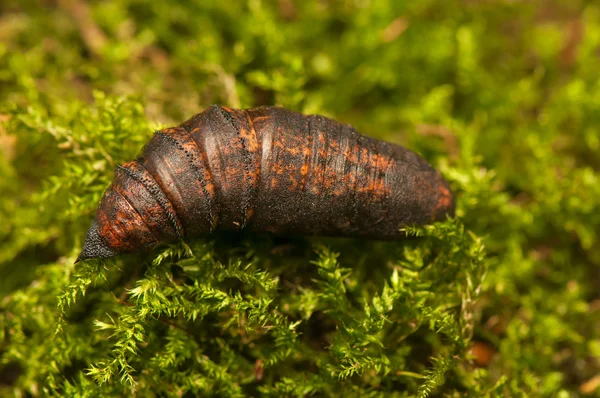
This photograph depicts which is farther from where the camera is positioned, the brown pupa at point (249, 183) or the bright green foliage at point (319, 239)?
the bright green foliage at point (319, 239)

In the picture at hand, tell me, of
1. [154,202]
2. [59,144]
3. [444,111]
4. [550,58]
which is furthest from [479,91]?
[59,144]

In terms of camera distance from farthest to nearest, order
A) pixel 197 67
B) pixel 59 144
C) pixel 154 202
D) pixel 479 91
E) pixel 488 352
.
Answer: pixel 479 91, pixel 197 67, pixel 488 352, pixel 59 144, pixel 154 202

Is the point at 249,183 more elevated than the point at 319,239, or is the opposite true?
the point at 249,183

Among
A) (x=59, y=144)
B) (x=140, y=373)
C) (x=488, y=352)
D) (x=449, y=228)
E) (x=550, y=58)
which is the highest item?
(x=550, y=58)

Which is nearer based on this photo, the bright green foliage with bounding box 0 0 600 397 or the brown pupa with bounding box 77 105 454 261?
the brown pupa with bounding box 77 105 454 261

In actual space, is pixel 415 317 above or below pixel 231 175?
A: below

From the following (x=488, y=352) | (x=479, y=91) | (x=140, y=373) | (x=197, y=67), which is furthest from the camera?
(x=479, y=91)

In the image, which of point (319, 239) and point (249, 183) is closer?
point (249, 183)

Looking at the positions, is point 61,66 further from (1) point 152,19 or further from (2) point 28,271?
(2) point 28,271
